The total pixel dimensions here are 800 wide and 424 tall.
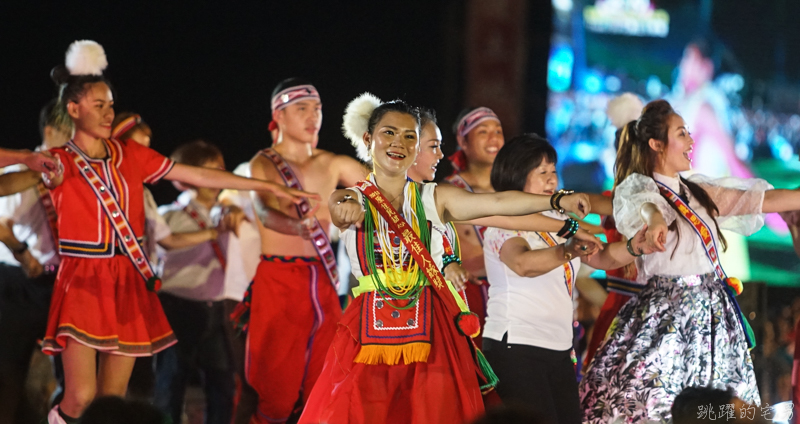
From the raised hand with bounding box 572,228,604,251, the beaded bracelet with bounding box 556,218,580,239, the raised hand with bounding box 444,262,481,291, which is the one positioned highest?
the beaded bracelet with bounding box 556,218,580,239

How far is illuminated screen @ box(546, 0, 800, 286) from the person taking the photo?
806cm

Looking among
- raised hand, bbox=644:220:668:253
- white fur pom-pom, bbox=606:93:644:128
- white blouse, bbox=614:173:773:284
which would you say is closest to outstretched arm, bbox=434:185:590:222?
raised hand, bbox=644:220:668:253

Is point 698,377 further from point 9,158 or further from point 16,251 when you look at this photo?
point 16,251

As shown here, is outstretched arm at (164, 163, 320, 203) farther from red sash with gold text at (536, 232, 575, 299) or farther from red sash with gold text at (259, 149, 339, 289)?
red sash with gold text at (536, 232, 575, 299)

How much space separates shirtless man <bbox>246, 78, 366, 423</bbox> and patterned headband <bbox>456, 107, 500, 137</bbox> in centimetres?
95

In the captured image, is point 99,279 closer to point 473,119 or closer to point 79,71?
point 79,71

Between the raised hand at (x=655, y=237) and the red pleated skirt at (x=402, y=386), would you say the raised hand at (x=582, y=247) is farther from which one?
the red pleated skirt at (x=402, y=386)

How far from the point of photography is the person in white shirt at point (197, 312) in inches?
211

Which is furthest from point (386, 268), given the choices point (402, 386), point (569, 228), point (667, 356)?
point (667, 356)

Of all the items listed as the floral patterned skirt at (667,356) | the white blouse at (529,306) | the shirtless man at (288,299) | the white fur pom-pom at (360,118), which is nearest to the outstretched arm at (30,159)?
the shirtless man at (288,299)

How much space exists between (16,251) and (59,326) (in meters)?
0.72

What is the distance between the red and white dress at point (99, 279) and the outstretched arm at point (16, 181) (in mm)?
144

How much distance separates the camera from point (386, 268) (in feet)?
10.3

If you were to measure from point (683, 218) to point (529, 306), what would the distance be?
32.6 inches
